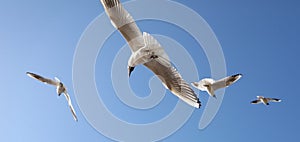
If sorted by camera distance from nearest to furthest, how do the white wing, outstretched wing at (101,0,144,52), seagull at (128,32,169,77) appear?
outstretched wing at (101,0,144,52), seagull at (128,32,169,77), the white wing

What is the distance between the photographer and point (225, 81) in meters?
5.70

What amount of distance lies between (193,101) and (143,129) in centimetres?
77

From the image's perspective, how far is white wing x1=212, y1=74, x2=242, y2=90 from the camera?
18.2 ft

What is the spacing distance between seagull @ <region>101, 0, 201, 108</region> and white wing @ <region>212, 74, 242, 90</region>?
1.56ft

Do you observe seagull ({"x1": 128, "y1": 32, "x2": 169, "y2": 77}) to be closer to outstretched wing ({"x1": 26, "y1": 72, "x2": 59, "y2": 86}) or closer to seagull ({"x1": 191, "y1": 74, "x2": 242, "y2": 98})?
seagull ({"x1": 191, "y1": 74, "x2": 242, "y2": 98})

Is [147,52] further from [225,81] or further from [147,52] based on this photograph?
[225,81]

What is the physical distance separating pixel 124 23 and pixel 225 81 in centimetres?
154

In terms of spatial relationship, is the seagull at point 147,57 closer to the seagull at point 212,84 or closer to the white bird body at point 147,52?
the white bird body at point 147,52

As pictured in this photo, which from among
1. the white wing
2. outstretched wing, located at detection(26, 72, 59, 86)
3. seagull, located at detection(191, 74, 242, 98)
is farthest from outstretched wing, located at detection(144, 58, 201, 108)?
outstretched wing, located at detection(26, 72, 59, 86)

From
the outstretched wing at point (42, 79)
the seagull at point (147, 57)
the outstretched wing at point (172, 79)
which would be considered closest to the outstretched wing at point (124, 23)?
the seagull at point (147, 57)

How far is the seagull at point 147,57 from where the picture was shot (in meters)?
5.16

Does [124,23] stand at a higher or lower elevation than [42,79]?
higher

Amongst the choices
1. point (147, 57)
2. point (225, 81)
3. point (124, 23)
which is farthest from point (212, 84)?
point (124, 23)

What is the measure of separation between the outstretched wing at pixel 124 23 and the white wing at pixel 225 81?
115 centimetres
